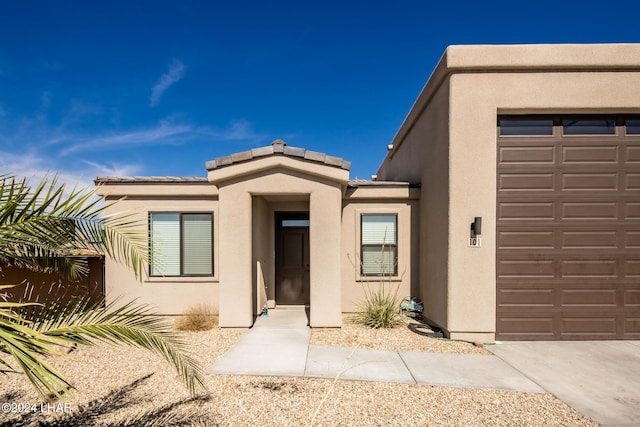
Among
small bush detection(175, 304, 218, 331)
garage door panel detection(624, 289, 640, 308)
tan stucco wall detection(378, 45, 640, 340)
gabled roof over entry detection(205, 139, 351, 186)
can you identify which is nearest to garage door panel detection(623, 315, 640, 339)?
garage door panel detection(624, 289, 640, 308)

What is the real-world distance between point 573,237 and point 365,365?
5.04 metres

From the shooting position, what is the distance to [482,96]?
636 centimetres

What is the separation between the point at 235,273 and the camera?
7.00 m

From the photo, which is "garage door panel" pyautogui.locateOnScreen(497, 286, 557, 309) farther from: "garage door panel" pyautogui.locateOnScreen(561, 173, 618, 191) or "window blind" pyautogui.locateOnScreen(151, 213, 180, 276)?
"window blind" pyautogui.locateOnScreen(151, 213, 180, 276)

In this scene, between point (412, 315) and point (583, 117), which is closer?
point (583, 117)

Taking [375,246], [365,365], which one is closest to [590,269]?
[375,246]

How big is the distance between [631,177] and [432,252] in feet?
13.7

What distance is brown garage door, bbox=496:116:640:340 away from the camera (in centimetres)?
639

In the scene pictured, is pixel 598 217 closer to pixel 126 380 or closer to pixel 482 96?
pixel 482 96

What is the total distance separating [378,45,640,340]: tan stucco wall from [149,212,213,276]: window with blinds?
5854 millimetres

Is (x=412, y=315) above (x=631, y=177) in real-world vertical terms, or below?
below

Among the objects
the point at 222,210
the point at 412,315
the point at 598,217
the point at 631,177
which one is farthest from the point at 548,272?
the point at 222,210

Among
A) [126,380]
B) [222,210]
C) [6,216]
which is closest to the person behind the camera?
[6,216]

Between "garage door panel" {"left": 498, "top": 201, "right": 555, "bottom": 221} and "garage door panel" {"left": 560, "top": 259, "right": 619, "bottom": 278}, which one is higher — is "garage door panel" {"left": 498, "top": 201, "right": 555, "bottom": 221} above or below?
above
